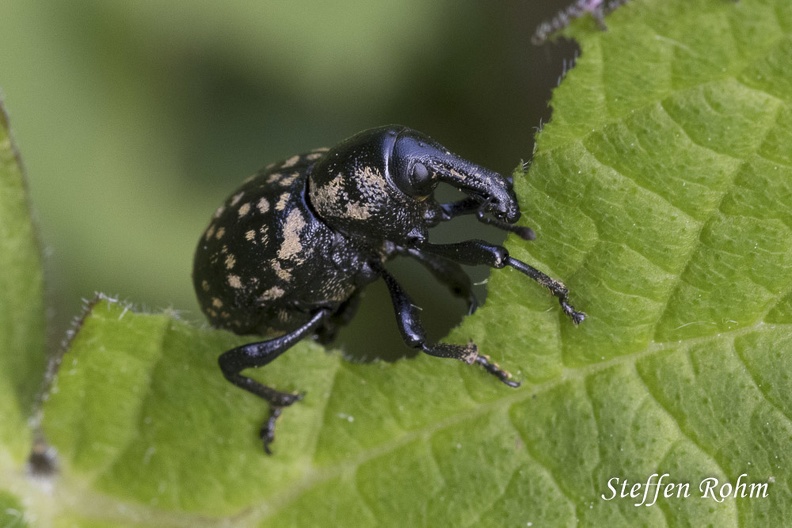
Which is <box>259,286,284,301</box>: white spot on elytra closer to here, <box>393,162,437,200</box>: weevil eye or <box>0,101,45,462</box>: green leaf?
<box>393,162,437,200</box>: weevil eye

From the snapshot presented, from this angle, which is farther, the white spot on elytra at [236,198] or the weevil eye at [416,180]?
the white spot on elytra at [236,198]

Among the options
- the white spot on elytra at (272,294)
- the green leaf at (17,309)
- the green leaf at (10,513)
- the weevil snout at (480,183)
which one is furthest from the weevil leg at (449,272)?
the green leaf at (10,513)

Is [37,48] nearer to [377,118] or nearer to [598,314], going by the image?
[377,118]

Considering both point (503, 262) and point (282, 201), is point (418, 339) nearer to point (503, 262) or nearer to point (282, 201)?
point (503, 262)

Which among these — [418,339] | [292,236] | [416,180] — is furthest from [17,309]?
[416,180]

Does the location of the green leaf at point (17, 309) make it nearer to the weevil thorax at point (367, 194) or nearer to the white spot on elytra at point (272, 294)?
the white spot on elytra at point (272, 294)

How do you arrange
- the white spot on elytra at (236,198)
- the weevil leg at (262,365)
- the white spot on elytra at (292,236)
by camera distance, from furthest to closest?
the white spot on elytra at (236,198), the white spot on elytra at (292,236), the weevil leg at (262,365)

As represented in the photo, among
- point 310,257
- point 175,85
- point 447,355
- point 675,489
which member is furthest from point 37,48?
point 675,489
